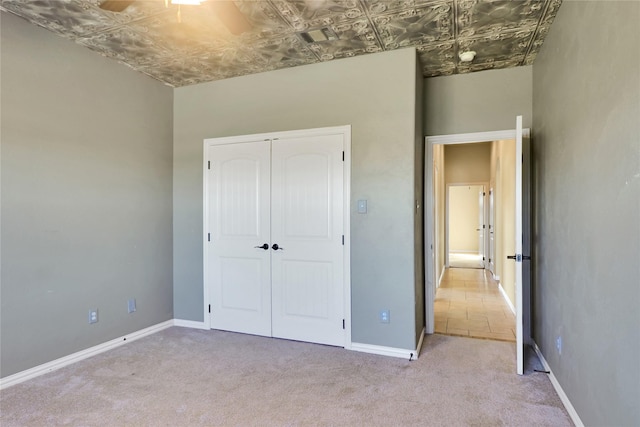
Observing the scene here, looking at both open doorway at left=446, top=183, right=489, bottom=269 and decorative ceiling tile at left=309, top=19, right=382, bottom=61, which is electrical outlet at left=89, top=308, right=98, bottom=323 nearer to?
decorative ceiling tile at left=309, top=19, right=382, bottom=61

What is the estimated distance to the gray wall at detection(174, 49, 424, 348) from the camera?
3.23 m

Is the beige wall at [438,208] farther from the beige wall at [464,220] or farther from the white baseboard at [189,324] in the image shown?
the beige wall at [464,220]

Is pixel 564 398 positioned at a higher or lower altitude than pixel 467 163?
lower

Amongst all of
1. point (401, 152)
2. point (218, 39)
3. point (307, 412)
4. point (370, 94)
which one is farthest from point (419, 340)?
point (218, 39)

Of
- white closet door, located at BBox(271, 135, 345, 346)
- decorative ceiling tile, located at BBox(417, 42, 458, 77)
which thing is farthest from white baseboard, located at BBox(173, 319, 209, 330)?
decorative ceiling tile, located at BBox(417, 42, 458, 77)

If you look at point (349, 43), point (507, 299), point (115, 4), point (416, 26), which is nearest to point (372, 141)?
point (349, 43)

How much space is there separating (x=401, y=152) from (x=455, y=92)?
1184 millimetres

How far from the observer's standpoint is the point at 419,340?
11.4 ft

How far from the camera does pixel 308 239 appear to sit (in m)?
3.59

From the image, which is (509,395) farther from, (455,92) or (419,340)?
(455,92)

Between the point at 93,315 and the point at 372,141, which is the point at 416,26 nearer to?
the point at 372,141

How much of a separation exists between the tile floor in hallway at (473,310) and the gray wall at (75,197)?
331 centimetres

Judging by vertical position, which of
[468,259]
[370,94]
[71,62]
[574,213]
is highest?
[71,62]

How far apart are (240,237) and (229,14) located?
2.23m
